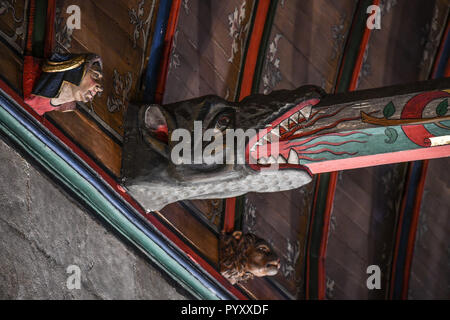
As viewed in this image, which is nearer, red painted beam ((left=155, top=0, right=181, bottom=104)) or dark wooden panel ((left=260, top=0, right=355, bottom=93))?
red painted beam ((left=155, top=0, right=181, bottom=104))

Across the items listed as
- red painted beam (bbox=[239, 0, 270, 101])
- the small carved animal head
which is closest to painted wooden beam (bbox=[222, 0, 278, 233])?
red painted beam (bbox=[239, 0, 270, 101])

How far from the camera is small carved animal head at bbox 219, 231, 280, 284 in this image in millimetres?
4750

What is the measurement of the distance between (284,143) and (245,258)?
1.20 m

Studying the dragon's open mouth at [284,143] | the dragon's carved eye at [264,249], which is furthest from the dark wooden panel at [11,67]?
the dragon's carved eye at [264,249]

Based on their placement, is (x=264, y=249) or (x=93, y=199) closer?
(x=93, y=199)

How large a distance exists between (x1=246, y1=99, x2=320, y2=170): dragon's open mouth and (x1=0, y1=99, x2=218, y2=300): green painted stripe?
37.2 inches

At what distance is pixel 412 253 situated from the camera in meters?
5.76

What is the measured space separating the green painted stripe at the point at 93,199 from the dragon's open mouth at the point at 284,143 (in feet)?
3.10

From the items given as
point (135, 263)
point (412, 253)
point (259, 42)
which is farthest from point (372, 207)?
point (135, 263)

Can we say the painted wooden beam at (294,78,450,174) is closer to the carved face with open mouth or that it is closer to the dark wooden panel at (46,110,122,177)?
the carved face with open mouth

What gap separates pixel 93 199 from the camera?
A: 13.4 ft

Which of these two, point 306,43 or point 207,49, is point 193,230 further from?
point 306,43
